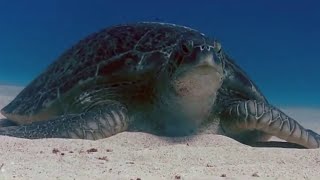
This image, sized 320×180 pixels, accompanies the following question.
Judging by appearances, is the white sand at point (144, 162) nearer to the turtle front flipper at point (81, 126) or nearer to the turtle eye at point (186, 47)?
the turtle front flipper at point (81, 126)

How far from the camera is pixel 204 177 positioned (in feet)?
10.0

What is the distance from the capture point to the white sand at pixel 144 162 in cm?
304

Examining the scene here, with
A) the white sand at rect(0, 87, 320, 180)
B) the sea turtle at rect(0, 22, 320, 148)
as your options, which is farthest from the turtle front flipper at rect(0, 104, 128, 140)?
the white sand at rect(0, 87, 320, 180)

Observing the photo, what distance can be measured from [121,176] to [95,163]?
17.7 inches

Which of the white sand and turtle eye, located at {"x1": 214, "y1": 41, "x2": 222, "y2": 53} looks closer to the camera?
the white sand

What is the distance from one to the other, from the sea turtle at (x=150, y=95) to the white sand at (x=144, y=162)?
105 cm

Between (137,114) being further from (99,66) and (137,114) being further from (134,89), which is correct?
(99,66)

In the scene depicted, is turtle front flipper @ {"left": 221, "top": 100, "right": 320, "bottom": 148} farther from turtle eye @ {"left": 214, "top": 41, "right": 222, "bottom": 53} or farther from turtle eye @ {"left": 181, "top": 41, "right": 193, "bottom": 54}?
turtle eye @ {"left": 181, "top": 41, "right": 193, "bottom": 54}

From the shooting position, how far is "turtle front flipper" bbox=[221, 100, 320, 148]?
581 cm

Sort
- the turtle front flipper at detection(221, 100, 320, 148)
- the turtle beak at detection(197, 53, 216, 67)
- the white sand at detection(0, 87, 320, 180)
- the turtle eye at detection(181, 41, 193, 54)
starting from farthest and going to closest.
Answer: the turtle front flipper at detection(221, 100, 320, 148)
the turtle eye at detection(181, 41, 193, 54)
the turtle beak at detection(197, 53, 216, 67)
the white sand at detection(0, 87, 320, 180)

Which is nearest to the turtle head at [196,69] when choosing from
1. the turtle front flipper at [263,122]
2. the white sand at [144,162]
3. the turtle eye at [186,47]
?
the turtle eye at [186,47]

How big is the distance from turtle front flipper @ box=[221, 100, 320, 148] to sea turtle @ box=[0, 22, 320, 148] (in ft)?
0.04

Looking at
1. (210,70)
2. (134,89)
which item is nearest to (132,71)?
(134,89)

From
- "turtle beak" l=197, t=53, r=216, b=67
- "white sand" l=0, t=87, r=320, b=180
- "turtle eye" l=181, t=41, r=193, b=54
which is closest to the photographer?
"white sand" l=0, t=87, r=320, b=180
